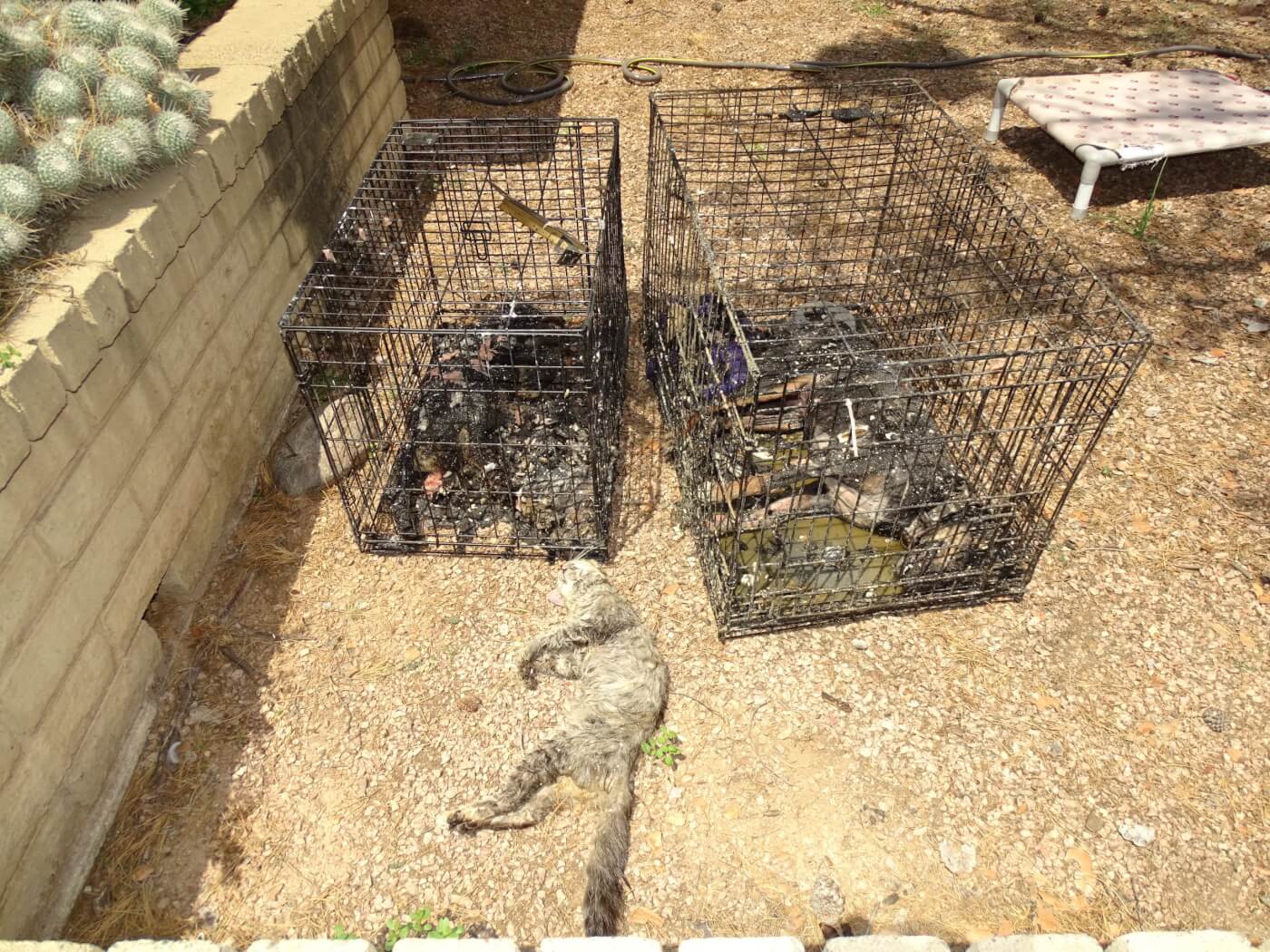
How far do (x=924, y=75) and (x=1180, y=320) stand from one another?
4.90 meters

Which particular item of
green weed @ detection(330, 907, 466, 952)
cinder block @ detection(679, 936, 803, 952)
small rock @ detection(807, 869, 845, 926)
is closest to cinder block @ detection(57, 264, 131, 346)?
green weed @ detection(330, 907, 466, 952)

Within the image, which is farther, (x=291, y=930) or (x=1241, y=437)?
(x=1241, y=437)

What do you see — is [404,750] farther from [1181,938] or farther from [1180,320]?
[1180,320]

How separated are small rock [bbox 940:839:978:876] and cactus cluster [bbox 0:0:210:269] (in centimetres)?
441

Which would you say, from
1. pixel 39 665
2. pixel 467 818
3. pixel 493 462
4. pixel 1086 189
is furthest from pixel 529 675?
pixel 1086 189

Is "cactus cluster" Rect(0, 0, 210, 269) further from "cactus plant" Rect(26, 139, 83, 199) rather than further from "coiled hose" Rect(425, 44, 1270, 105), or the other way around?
"coiled hose" Rect(425, 44, 1270, 105)

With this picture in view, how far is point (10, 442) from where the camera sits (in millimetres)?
2818

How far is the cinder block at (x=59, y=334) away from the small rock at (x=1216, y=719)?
16.5ft

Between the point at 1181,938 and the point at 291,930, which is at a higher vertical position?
the point at 1181,938

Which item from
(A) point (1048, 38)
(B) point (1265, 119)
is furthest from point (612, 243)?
(A) point (1048, 38)

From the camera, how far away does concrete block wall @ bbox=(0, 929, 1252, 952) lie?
2.18 meters

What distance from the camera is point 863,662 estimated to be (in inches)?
153

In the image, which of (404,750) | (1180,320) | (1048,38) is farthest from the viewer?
(1048,38)

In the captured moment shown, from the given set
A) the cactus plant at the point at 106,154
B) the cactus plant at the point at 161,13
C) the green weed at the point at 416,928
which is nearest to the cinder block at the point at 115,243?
the cactus plant at the point at 106,154
